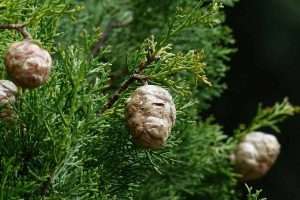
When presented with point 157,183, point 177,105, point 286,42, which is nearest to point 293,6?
point 286,42

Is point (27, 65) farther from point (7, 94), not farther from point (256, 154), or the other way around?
point (256, 154)

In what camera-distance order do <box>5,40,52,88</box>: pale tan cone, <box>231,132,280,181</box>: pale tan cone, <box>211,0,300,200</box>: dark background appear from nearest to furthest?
<box>5,40,52,88</box>: pale tan cone → <box>231,132,280,181</box>: pale tan cone → <box>211,0,300,200</box>: dark background

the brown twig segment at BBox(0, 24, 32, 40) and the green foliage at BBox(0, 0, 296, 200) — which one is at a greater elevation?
the brown twig segment at BBox(0, 24, 32, 40)

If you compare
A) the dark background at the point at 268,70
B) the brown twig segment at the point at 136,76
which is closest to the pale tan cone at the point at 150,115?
the brown twig segment at the point at 136,76

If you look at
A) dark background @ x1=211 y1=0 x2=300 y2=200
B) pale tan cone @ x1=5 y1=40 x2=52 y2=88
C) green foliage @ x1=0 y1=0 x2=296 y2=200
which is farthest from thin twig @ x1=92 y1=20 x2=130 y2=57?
dark background @ x1=211 y1=0 x2=300 y2=200

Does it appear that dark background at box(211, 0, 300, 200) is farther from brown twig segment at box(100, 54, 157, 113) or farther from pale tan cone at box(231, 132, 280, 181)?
brown twig segment at box(100, 54, 157, 113)

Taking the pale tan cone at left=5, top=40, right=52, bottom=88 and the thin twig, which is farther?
the thin twig

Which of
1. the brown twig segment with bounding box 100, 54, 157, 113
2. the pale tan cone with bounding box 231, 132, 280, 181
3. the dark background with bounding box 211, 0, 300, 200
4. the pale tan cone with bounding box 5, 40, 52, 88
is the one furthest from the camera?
the dark background with bounding box 211, 0, 300, 200
